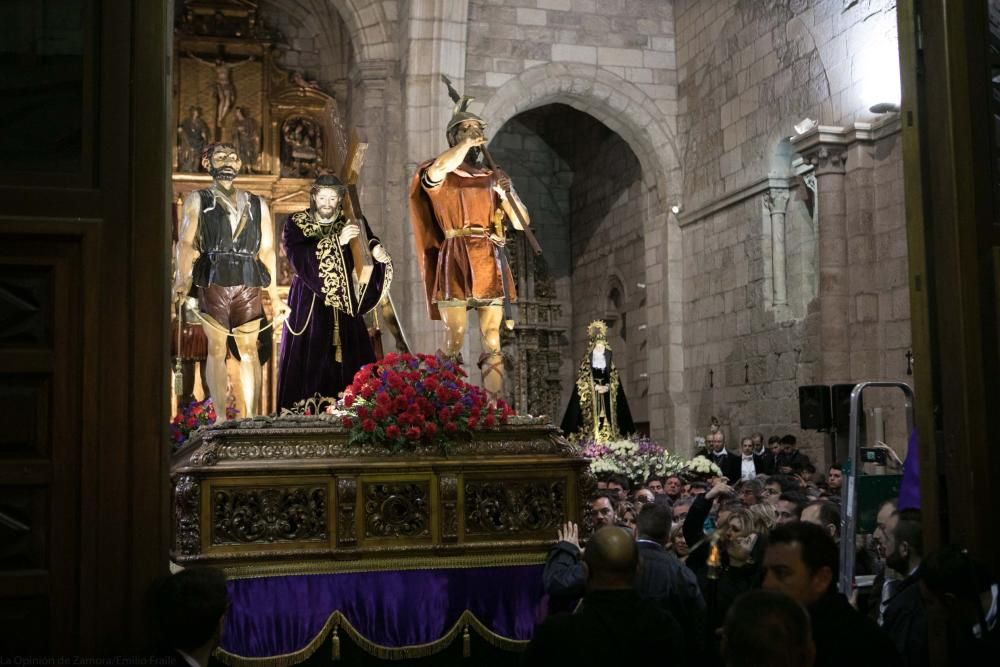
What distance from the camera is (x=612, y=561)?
3.33 metres

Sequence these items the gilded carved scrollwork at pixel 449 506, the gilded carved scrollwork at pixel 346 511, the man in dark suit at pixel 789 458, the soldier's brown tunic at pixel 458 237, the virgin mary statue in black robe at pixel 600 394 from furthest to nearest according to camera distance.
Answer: the virgin mary statue in black robe at pixel 600 394 < the man in dark suit at pixel 789 458 < the soldier's brown tunic at pixel 458 237 < the gilded carved scrollwork at pixel 449 506 < the gilded carved scrollwork at pixel 346 511

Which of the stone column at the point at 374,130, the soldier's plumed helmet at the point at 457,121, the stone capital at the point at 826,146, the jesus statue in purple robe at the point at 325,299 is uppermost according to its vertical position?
the stone column at the point at 374,130

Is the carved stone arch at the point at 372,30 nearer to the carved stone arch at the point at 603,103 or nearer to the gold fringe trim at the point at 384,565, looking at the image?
the carved stone arch at the point at 603,103

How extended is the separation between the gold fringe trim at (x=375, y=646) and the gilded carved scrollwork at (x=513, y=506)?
49cm

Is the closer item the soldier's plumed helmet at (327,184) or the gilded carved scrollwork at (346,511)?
the gilded carved scrollwork at (346,511)

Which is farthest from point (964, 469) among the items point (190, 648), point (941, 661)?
point (190, 648)

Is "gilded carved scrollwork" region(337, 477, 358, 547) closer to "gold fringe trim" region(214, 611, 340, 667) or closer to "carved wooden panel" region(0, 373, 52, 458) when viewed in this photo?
"gold fringe trim" region(214, 611, 340, 667)

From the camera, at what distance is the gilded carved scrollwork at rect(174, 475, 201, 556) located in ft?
19.3

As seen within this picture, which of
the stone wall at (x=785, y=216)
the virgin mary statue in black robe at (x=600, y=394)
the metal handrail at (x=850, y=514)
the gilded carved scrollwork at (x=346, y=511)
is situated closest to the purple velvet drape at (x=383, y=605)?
the gilded carved scrollwork at (x=346, y=511)

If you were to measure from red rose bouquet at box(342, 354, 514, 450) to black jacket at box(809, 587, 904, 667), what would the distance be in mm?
3586

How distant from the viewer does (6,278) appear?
3.09 metres

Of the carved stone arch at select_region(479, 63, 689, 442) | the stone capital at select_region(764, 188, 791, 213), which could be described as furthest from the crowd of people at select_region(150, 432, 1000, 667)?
the carved stone arch at select_region(479, 63, 689, 442)

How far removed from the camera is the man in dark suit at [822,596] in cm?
289

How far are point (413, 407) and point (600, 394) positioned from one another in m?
9.82
